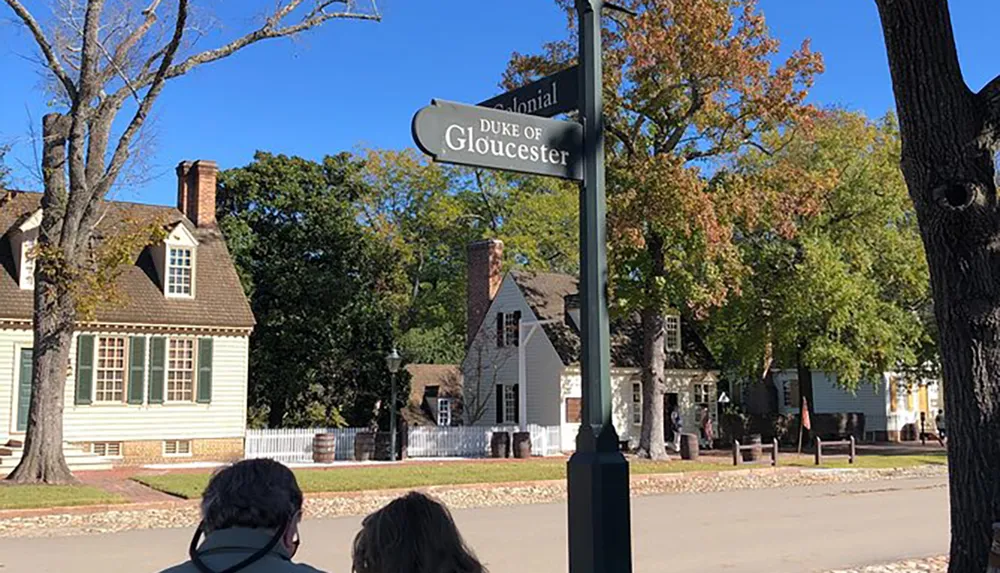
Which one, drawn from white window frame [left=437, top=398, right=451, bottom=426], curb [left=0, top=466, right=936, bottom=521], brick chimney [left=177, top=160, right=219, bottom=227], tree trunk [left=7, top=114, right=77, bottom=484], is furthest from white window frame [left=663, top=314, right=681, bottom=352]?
tree trunk [left=7, top=114, right=77, bottom=484]

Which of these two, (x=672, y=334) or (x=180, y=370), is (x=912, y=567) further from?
(x=672, y=334)

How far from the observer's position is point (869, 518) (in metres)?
15.2

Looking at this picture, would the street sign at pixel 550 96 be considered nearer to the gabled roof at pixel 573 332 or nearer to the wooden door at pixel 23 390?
the wooden door at pixel 23 390

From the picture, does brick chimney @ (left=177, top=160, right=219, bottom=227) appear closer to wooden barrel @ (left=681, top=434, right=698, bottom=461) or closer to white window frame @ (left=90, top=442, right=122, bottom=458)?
white window frame @ (left=90, top=442, right=122, bottom=458)

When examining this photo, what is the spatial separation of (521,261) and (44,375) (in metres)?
34.4

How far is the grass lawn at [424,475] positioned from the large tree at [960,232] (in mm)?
12704

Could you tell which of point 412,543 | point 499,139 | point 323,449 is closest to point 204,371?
point 323,449

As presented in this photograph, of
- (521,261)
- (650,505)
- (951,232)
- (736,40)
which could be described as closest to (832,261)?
(736,40)

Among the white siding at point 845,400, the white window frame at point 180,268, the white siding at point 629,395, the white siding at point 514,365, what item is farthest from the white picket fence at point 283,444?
the white siding at point 845,400

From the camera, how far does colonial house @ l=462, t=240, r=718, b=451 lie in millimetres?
34969

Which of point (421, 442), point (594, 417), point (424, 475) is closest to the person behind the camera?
point (594, 417)

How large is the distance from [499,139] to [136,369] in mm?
23636

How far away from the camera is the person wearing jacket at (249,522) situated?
101 inches

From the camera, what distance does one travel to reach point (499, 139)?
5.33m
